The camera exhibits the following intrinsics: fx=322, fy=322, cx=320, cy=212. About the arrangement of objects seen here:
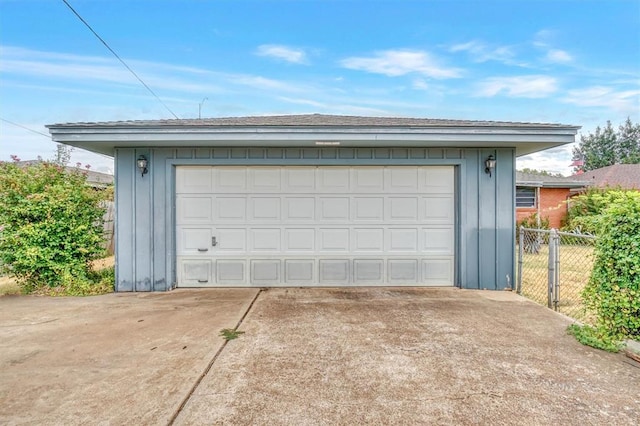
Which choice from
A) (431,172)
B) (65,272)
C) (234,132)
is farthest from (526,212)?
(65,272)

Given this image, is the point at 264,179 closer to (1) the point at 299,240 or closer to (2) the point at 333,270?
(1) the point at 299,240

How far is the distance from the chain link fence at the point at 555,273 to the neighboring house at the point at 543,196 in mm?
2734

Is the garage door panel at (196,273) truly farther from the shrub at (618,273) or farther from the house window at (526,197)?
the house window at (526,197)

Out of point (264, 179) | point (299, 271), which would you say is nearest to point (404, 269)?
point (299, 271)

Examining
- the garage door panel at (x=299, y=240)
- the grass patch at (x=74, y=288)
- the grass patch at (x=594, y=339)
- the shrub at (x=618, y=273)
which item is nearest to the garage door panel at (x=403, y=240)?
the garage door panel at (x=299, y=240)

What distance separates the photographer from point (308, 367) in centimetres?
267

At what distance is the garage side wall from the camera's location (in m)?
5.37

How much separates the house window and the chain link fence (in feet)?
9.49

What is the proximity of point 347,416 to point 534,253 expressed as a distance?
10.9m

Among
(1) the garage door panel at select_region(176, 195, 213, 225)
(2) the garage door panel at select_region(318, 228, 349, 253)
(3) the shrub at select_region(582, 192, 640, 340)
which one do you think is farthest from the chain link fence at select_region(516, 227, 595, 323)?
(1) the garage door panel at select_region(176, 195, 213, 225)

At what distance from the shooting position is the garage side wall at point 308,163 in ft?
17.6

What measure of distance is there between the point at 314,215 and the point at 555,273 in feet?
11.7

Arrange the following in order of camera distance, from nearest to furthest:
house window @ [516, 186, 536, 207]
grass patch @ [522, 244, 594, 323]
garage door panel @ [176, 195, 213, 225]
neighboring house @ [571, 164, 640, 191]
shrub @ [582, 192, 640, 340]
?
shrub @ [582, 192, 640, 340] → grass patch @ [522, 244, 594, 323] → garage door panel @ [176, 195, 213, 225] → house window @ [516, 186, 536, 207] → neighboring house @ [571, 164, 640, 191]

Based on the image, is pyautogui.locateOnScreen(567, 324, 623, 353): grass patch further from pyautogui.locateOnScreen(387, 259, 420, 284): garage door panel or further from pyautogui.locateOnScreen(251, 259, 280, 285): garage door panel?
pyautogui.locateOnScreen(251, 259, 280, 285): garage door panel
